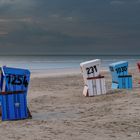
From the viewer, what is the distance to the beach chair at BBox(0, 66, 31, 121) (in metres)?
9.83

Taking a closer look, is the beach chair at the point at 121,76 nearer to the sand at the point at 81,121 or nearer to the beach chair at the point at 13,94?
the sand at the point at 81,121

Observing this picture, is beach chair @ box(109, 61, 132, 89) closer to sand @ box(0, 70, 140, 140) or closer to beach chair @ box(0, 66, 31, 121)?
sand @ box(0, 70, 140, 140)

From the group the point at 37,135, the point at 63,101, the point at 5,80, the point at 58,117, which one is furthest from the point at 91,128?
the point at 63,101

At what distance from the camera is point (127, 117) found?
9.49 meters

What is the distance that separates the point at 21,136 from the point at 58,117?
255 cm

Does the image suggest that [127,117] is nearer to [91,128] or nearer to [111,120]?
[111,120]

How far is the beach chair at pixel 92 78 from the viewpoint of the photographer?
46.5 ft

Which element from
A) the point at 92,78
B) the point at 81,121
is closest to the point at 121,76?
the point at 92,78

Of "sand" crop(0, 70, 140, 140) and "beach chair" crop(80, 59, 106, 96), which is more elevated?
"beach chair" crop(80, 59, 106, 96)

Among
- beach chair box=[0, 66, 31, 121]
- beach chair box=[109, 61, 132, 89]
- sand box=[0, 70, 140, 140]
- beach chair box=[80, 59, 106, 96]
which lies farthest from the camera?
beach chair box=[109, 61, 132, 89]

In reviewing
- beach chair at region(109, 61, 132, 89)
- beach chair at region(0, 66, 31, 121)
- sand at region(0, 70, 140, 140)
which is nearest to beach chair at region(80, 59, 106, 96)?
sand at region(0, 70, 140, 140)

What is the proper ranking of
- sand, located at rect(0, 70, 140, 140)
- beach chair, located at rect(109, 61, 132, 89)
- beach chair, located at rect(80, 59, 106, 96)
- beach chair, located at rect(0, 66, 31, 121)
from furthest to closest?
beach chair, located at rect(109, 61, 132, 89)
beach chair, located at rect(80, 59, 106, 96)
beach chair, located at rect(0, 66, 31, 121)
sand, located at rect(0, 70, 140, 140)

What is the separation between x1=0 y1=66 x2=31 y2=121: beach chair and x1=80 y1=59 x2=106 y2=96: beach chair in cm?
425

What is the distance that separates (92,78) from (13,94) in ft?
16.1
